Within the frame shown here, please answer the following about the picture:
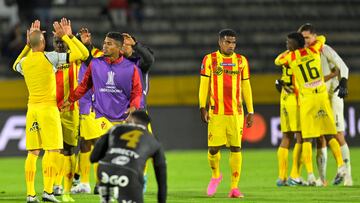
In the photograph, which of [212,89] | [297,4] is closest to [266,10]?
[297,4]

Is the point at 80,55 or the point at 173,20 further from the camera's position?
the point at 173,20

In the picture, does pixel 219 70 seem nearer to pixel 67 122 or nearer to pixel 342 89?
pixel 67 122

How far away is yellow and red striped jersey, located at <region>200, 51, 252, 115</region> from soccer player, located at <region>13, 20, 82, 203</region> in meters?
2.29

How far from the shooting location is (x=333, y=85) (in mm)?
16781

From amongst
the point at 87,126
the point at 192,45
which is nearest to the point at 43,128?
the point at 87,126

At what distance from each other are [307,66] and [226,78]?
1970mm

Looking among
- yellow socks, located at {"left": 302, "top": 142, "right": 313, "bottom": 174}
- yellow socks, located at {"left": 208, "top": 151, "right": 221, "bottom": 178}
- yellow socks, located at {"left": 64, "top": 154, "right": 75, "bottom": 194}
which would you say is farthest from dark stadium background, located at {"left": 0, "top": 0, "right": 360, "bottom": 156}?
yellow socks, located at {"left": 208, "top": 151, "right": 221, "bottom": 178}

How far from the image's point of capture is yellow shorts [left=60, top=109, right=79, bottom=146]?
14289 millimetres

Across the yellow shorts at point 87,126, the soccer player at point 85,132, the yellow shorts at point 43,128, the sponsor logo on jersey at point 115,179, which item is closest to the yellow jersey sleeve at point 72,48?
the yellow shorts at point 43,128

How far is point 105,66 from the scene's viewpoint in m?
12.9

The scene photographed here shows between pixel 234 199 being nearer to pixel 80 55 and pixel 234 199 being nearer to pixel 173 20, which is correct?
pixel 80 55

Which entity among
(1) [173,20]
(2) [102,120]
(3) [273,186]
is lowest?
(3) [273,186]

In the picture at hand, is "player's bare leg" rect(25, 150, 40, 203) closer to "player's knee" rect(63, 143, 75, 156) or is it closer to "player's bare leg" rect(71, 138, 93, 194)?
"player's knee" rect(63, 143, 75, 156)

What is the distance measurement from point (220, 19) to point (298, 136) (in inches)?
465
